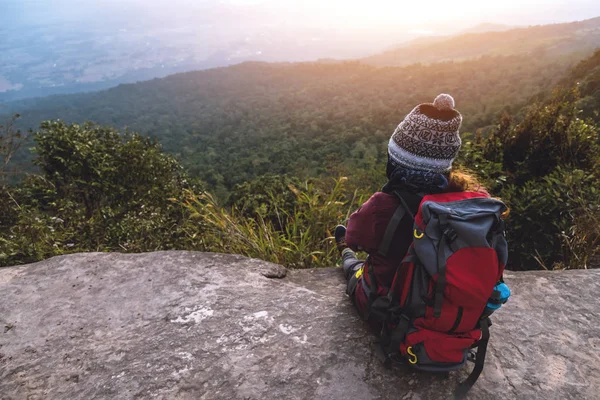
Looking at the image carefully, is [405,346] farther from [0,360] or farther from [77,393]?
[0,360]

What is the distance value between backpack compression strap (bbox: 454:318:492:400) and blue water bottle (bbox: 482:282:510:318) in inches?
2.3

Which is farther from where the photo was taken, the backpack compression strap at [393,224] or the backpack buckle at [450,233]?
the backpack compression strap at [393,224]

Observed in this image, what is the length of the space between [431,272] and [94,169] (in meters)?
7.50

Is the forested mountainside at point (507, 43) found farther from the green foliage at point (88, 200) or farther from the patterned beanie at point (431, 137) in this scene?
the patterned beanie at point (431, 137)

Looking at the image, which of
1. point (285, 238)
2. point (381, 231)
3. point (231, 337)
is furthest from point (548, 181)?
point (231, 337)

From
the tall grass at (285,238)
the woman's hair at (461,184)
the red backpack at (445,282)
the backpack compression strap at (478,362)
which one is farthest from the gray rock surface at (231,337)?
the woman's hair at (461,184)

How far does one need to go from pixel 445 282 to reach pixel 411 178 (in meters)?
0.55

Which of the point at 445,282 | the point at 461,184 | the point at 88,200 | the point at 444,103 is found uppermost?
the point at 444,103

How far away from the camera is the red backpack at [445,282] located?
4.93 feet

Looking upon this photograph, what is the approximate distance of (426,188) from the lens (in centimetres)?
180

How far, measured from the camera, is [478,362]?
170cm

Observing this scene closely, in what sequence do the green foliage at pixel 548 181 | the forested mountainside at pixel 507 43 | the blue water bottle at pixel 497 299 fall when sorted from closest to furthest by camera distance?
1. the blue water bottle at pixel 497 299
2. the green foliage at pixel 548 181
3. the forested mountainside at pixel 507 43

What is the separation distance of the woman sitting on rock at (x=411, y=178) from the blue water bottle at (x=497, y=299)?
17.2 inches

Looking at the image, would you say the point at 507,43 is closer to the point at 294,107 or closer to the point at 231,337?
the point at 294,107
